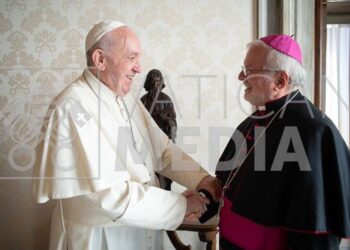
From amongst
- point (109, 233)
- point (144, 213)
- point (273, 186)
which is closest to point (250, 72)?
point (273, 186)

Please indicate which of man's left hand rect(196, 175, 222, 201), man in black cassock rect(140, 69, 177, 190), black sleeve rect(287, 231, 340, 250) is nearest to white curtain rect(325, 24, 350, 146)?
man in black cassock rect(140, 69, 177, 190)

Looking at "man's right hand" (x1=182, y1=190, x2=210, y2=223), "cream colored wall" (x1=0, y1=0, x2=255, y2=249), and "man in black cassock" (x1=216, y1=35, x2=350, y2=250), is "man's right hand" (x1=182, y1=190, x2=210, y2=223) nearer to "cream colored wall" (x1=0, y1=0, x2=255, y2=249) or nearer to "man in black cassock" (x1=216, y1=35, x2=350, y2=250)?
"man in black cassock" (x1=216, y1=35, x2=350, y2=250)

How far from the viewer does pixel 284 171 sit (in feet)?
3.98

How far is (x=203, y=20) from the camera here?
2.54 m

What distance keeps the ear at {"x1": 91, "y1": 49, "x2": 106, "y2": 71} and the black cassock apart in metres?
0.74

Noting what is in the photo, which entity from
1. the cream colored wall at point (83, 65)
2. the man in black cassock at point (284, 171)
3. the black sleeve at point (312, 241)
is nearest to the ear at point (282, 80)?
the man in black cassock at point (284, 171)

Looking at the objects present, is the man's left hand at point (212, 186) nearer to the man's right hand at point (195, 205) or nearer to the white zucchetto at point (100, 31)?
the man's right hand at point (195, 205)

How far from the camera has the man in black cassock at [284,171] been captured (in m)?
1.12

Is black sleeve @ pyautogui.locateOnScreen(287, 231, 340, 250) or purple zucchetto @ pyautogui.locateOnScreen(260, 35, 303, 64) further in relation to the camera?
purple zucchetto @ pyautogui.locateOnScreen(260, 35, 303, 64)

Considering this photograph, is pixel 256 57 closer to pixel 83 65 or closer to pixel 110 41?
pixel 110 41

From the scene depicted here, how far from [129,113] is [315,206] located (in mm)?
1030

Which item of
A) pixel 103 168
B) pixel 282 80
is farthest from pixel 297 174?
pixel 103 168

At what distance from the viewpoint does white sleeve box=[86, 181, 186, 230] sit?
4.27 ft

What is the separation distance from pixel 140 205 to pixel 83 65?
1.50 m
